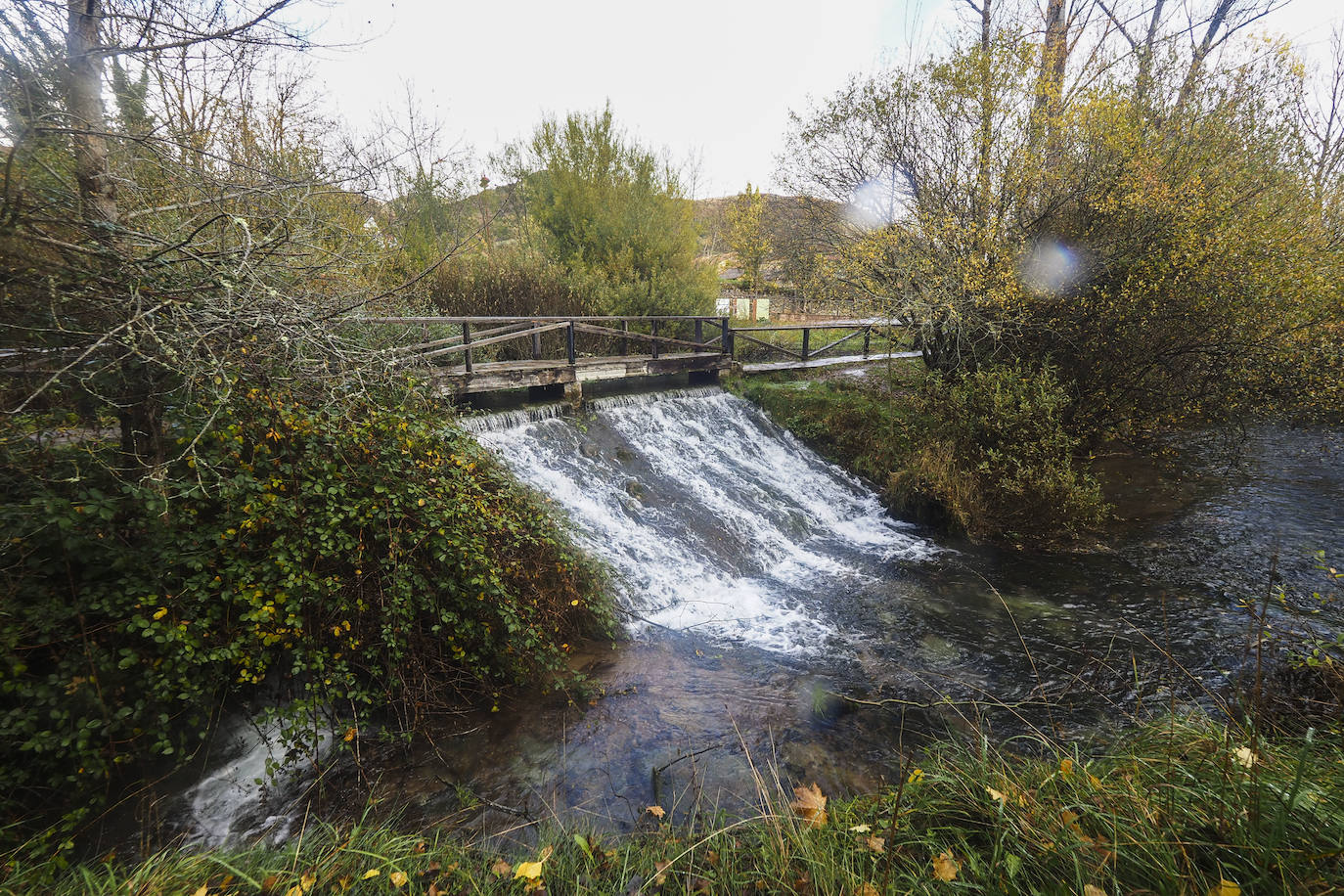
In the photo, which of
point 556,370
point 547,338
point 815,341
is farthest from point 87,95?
point 815,341

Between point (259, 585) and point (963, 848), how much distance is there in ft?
12.3

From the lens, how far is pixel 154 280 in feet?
9.96

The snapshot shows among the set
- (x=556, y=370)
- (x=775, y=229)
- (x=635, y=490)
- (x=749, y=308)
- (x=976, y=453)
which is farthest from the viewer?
(x=775, y=229)

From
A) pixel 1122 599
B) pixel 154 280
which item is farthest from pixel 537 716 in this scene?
pixel 1122 599

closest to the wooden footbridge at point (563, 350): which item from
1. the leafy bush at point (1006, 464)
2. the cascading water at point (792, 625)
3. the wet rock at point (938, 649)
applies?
the cascading water at point (792, 625)

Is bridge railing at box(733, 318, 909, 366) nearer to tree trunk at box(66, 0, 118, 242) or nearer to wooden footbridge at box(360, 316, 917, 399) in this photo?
wooden footbridge at box(360, 316, 917, 399)

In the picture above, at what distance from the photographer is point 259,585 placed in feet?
10.8

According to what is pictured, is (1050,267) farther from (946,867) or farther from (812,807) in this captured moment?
(946,867)

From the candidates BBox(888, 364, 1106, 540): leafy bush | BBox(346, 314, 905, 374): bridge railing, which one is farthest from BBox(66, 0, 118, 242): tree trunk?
BBox(888, 364, 1106, 540): leafy bush

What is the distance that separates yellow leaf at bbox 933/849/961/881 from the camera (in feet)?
6.05

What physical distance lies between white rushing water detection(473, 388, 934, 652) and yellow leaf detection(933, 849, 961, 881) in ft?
11.2

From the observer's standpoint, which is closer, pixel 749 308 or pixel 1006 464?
pixel 1006 464

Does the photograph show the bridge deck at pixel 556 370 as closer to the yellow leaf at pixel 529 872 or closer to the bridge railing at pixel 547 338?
the bridge railing at pixel 547 338

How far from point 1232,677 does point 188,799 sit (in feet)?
23.3
